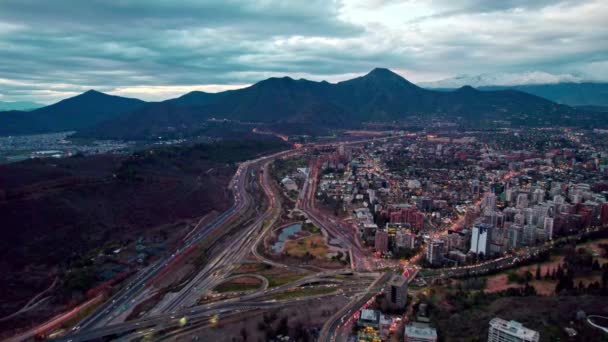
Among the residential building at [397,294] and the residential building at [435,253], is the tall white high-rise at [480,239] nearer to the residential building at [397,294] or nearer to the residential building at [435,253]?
the residential building at [435,253]

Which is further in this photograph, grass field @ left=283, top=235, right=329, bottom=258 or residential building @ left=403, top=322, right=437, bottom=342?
grass field @ left=283, top=235, right=329, bottom=258

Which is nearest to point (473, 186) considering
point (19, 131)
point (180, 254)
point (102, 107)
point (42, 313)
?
point (180, 254)

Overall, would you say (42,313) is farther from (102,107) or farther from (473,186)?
(102,107)

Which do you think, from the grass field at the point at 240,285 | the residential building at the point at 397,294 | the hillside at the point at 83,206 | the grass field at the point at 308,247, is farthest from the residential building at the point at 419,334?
the hillside at the point at 83,206

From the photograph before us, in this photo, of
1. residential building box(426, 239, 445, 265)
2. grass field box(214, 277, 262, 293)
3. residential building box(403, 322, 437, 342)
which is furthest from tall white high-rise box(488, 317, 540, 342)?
grass field box(214, 277, 262, 293)

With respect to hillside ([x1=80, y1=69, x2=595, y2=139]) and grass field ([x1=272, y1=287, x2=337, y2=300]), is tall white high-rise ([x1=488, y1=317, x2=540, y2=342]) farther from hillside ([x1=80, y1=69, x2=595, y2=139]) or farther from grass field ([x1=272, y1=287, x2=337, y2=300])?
hillside ([x1=80, y1=69, x2=595, y2=139])
